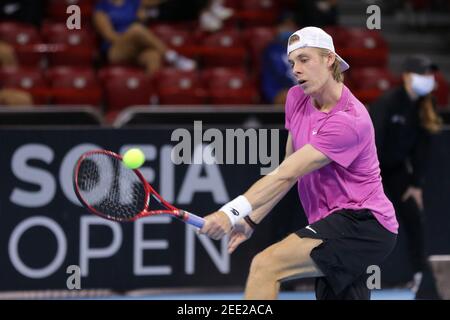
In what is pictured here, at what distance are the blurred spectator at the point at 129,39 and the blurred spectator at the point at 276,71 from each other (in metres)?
0.79

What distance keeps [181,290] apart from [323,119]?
3.28 metres

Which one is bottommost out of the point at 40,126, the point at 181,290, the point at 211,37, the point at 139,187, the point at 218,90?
the point at 181,290

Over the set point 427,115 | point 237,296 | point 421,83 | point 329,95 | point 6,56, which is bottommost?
point 237,296

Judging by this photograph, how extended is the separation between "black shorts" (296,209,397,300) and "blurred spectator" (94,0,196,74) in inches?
214

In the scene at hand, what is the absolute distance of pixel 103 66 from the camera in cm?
1055

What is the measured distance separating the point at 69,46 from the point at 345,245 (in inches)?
232

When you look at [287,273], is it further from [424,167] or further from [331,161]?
[424,167]

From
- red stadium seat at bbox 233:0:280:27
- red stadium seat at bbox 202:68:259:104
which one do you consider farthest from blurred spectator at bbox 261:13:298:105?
red stadium seat at bbox 233:0:280:27

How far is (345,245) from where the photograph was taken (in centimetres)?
483

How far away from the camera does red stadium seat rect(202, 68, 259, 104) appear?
977 centimetres

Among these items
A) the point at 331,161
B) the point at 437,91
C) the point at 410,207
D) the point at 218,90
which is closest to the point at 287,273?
the point at 331,161

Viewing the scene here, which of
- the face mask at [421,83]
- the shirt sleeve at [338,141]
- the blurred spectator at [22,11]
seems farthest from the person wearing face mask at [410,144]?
the blurred spectator at [22,11]

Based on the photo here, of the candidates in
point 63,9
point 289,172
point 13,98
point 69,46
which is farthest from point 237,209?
point 63,9

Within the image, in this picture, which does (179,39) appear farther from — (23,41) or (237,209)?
(237,209)
